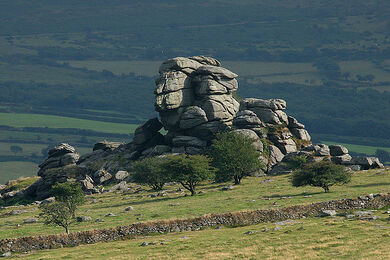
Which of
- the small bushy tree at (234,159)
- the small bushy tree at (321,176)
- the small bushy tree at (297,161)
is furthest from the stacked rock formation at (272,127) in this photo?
the small bushy tree at (321,176)

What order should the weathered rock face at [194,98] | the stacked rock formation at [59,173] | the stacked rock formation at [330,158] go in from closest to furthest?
the stacked rock formation at [330,158] → the stacked rock formation at [59,173] → the weathered rock face at [194,98]

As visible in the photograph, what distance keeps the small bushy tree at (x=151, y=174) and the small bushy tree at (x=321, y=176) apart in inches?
1051

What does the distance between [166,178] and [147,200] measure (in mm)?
9152

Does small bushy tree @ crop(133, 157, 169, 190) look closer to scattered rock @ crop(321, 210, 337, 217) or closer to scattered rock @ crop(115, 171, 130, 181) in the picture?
scattered rock @ crop(115, 171, 130, 181)

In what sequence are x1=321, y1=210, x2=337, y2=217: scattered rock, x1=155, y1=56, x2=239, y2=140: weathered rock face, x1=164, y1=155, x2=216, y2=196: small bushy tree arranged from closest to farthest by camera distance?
x1=321, y1=210, x2=337, y2=217: scattered rock < x1=164, y1=155, x2=216, y2=196: small bushy tree < x1=155, y1=56, x2=239, y2=140: weathered rock face

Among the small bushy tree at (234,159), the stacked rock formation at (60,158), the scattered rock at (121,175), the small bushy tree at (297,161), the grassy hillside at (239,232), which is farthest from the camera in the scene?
Answer: the stacked rock formation at (60,158)

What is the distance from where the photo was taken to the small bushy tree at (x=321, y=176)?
3639 inches

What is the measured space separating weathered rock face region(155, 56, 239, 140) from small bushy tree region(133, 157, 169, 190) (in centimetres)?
2278

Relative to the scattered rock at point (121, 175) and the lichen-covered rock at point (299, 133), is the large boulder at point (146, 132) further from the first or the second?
the lichen-covered rock at point (299, 133)

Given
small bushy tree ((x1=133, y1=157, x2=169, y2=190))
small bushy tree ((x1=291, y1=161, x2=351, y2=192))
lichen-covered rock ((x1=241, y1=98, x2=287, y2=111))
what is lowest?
small bushy tree ((x1=133, y1=157, x2=169, y2=190))

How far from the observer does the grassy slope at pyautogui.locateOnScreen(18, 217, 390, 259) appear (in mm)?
57188

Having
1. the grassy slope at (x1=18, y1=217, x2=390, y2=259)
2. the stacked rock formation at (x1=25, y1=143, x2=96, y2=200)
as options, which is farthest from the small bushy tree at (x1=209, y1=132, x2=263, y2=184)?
the grassy slope at (x1=18, y1=217, x2=390, y2=259)

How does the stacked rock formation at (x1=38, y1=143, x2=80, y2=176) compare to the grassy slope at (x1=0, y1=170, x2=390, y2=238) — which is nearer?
the grassy slope at (x1=0, y1=170, x2=390, y2=238)

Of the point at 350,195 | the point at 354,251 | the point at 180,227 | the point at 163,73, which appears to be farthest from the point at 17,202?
the point at 354,251
